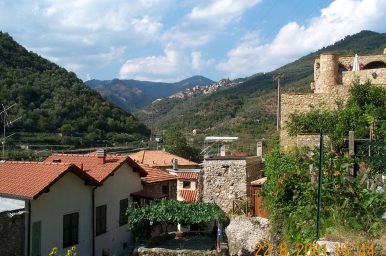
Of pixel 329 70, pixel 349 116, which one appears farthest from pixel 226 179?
pixel 329 70

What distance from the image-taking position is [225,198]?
71.6 feet

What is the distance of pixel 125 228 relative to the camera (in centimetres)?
1944

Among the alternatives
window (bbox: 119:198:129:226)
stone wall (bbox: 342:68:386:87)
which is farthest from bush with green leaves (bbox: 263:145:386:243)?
stone wall (bbox: 342:68:386:87)

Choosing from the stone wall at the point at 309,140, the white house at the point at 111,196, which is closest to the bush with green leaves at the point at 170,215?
the white house at the point at 111,196

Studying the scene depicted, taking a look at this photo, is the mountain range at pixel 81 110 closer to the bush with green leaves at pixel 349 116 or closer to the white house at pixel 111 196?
the bush with green leaves at pixel 349 116

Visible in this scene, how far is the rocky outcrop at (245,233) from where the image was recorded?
1750 cm

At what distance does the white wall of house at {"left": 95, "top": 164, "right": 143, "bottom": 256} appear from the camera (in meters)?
17.5

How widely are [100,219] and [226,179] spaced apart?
279 inches

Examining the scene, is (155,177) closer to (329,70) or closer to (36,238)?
(36,238)

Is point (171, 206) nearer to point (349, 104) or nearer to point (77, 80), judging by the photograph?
point (349, 104)

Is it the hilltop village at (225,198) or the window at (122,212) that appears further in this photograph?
the window at (122,212)

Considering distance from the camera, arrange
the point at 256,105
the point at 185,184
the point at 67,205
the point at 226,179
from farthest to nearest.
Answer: the point at 256,105
the point at 185,184
the point at 226,179
the point at 67,205

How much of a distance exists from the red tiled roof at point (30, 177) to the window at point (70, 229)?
1475 millimetres

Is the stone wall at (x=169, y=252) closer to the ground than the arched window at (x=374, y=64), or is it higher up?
closer to the ground
